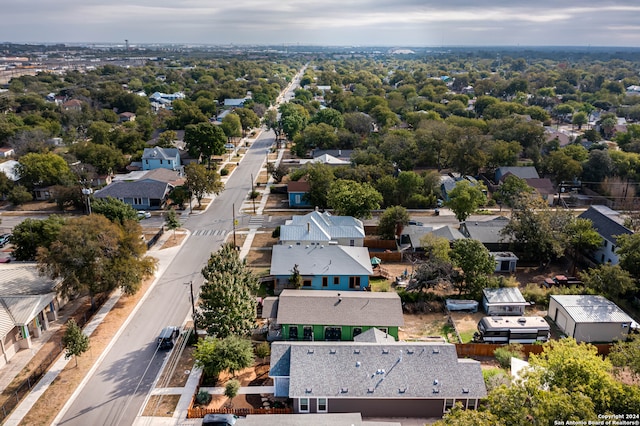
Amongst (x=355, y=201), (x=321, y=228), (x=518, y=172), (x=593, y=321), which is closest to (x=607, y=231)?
(x=593, y=321)

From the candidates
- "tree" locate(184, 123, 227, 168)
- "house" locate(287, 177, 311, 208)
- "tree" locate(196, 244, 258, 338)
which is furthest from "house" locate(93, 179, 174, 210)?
"tree" locate(196, 244, 258, 338)

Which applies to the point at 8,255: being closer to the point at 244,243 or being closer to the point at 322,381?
the point at 244,243

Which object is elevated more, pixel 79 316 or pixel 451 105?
pixel 451 105

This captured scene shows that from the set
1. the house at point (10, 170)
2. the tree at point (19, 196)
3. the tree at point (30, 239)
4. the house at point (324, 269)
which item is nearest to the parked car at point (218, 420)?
the house at point (324, 269)

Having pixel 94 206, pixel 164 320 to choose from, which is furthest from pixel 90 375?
pixel 94 206

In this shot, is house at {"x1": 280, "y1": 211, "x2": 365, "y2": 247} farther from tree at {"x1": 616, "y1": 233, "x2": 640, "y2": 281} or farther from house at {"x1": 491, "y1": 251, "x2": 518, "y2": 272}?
tree at {"x1": 616, "y1": 233, "x2": 640, "y2": 281}

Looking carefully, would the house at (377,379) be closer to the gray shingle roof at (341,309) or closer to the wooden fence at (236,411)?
the wooden fence at (236,411)

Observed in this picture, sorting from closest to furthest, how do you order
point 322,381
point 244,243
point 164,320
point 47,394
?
point 322,381, point 47,394, point 164,320, point 244,243
